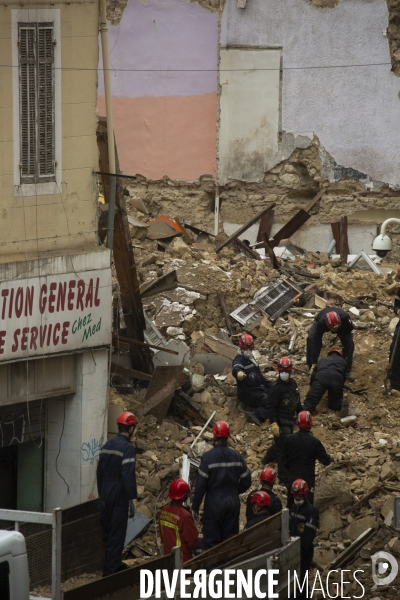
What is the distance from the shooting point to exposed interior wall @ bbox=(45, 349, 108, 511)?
11.3 meters

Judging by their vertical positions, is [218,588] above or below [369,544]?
above

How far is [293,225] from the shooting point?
22.7 meters

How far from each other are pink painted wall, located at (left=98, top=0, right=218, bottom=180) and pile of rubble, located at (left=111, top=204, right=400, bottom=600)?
4677mm

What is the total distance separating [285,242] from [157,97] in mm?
4708

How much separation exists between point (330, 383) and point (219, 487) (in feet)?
11.2

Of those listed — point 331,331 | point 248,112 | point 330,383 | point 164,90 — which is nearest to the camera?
point 330,383

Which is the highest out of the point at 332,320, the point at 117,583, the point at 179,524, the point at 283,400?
the point at 332,320

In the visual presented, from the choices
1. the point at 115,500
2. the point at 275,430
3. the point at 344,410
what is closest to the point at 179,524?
the point at 115,500

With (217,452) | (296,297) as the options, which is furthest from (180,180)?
(217,452)

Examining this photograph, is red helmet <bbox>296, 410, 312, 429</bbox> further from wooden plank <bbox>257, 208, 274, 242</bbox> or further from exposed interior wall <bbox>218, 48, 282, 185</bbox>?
exposed interior wall <bbox>218, 48, 282, 185</bbox>

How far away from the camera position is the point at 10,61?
1049cm

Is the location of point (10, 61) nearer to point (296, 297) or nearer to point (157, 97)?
point (296, 297)

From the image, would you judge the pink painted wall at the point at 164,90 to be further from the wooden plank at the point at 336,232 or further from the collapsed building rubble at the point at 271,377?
the collapsed building rubble at the point at 271,377

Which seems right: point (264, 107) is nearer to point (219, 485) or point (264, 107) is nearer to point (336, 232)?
point (336, 232)
